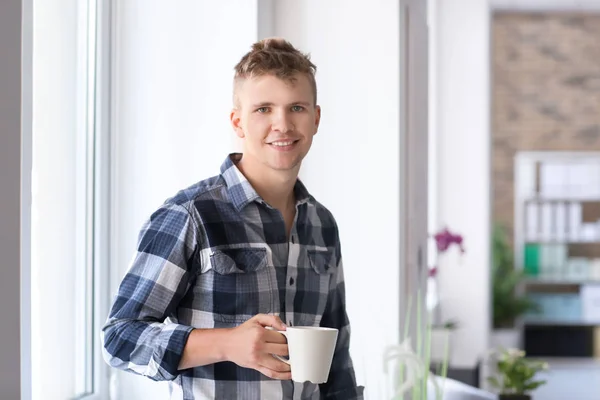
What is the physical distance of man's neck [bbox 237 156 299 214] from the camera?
1.28m

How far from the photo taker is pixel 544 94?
26.8 feet

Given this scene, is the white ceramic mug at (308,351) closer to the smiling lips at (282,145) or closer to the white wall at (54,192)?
the smiling lips at (282,145)

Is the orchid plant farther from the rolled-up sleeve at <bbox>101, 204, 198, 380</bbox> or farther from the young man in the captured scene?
the rolled-up sleeve at <bbox>101, 204, 198, 380</bbox>

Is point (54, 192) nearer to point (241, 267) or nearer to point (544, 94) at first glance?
point (241, 267)

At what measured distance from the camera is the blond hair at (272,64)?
4.08 feet

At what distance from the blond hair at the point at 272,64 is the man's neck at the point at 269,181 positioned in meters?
0.10

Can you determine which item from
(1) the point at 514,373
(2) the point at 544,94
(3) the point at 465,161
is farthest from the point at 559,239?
(1) the point at 514,373

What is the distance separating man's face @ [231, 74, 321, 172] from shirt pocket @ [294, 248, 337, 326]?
0.15 meters

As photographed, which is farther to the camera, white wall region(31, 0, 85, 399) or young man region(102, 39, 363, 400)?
white wall region(31, 0, 85, 399)

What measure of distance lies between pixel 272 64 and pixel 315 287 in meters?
0.34

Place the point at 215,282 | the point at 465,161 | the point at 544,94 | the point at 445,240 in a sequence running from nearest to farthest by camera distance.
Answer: the point at 215,282, the point at 445,240, the point at 465,161, the point at 544,94

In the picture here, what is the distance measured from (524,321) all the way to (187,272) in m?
7.04

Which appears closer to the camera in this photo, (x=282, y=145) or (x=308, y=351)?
(x=308, y=351)

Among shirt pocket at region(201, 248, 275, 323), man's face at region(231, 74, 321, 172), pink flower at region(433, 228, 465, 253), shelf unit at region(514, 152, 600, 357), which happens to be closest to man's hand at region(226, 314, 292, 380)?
shirt pocket at region(201, 248, 275, 323)
